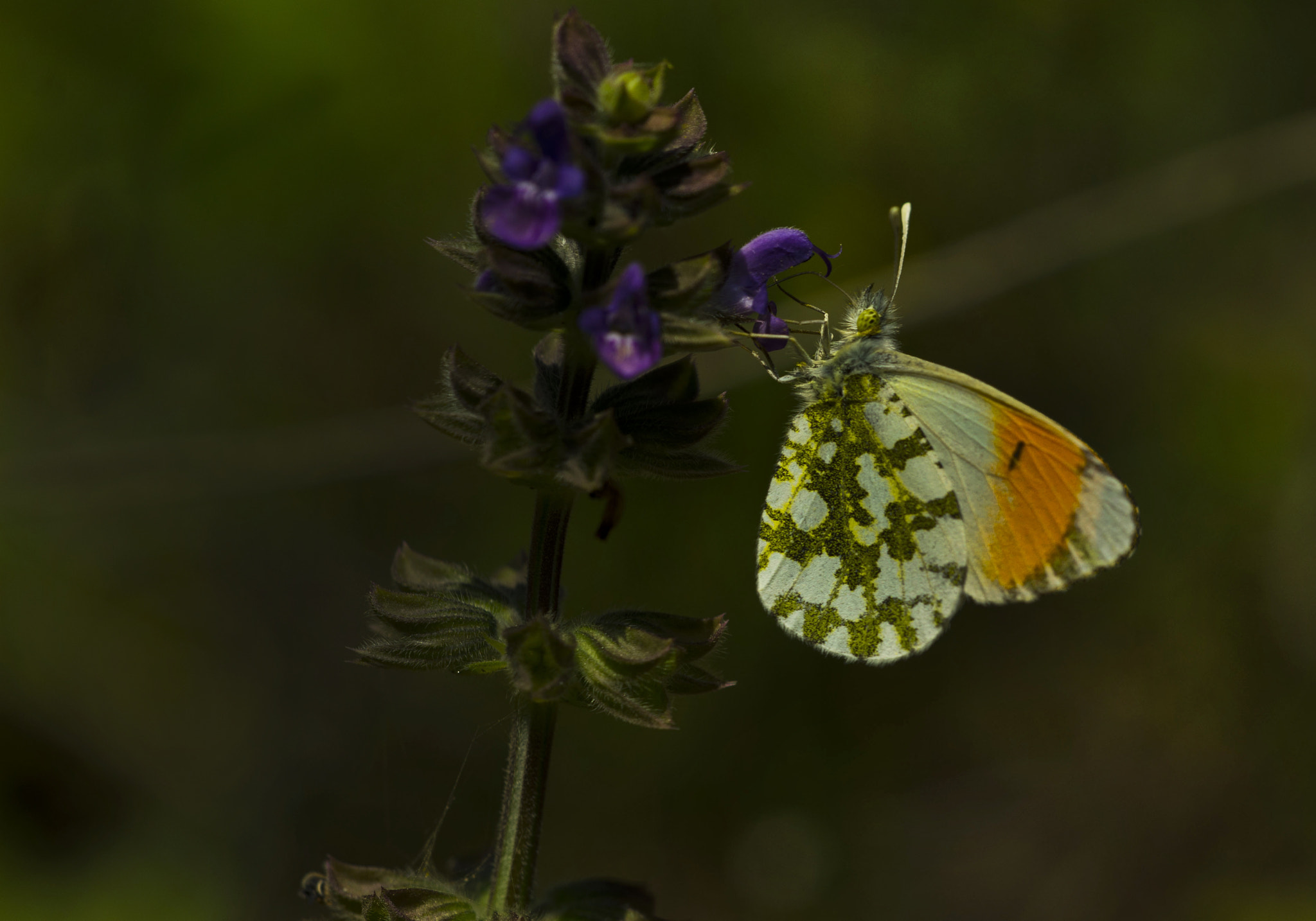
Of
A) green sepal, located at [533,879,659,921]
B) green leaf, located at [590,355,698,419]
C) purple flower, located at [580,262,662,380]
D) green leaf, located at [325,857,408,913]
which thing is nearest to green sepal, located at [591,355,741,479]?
green leaf, located at [590,355,698,419]

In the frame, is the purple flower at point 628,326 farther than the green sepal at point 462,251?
No

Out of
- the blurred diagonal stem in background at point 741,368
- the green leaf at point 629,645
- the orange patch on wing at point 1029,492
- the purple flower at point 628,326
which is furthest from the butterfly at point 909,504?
the blurred diagonal stem in background at point 741,368

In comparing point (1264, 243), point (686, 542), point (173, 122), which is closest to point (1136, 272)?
point (1264, 243)

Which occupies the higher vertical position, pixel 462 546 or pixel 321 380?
pixel 321 380

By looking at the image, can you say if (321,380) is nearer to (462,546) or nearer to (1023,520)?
(462,546)

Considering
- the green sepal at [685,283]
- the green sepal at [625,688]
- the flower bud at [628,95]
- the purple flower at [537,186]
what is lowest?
the green sepal at [625,688]

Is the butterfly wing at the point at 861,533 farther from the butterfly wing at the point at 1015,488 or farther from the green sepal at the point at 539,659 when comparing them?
the green sepal at the point at 539,659
